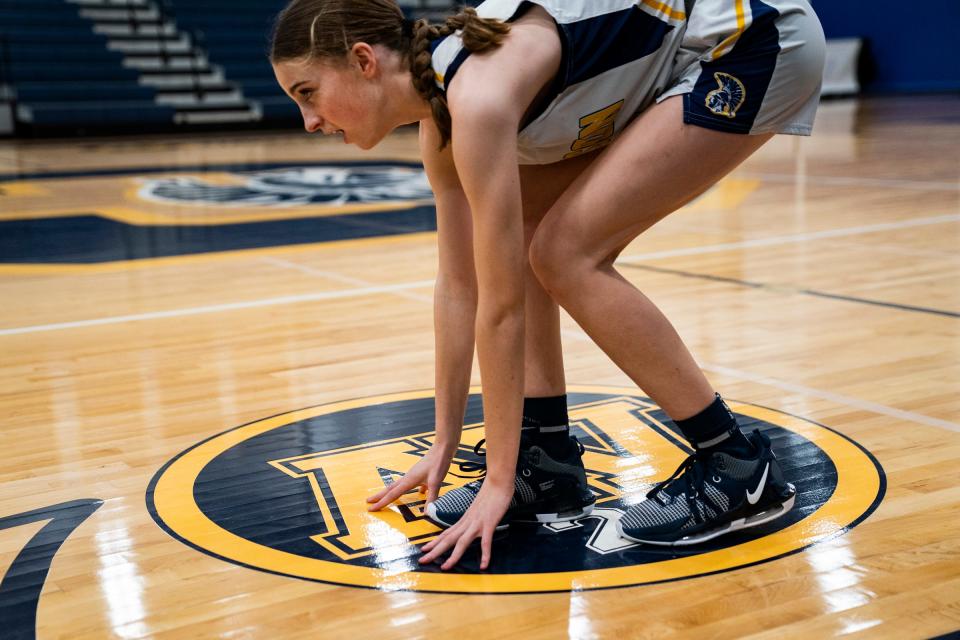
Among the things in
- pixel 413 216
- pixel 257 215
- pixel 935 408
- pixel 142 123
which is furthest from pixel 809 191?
pixel 142 123

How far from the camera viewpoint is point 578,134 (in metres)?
1.63

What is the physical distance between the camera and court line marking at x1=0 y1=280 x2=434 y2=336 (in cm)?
332

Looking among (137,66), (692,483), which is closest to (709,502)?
(692,483)

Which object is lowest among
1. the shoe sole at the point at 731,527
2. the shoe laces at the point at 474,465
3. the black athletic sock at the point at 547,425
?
the shoe laces at the point at 474,465

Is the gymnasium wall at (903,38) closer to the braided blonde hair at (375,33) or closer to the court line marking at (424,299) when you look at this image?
the court line marking at (424,299)

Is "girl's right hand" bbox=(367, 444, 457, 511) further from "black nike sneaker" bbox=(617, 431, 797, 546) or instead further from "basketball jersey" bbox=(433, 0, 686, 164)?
"basketball jersey" bbox=(433, 0, 686, 164)

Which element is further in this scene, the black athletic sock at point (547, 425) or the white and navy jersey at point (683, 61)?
the black athletic sock at point (547, 425)

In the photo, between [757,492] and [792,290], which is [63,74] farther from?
[757,492]

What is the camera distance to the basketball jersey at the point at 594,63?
1566 mm

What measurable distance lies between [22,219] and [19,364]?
312cm

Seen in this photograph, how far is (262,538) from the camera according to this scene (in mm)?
1715

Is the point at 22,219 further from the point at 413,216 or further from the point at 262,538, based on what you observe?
the point at 262,538

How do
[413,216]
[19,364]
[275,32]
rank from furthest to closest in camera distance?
[413,216], [19,364], [275,32]

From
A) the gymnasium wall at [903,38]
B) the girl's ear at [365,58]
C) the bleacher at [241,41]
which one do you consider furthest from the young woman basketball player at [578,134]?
the gymnasium wall at [903,38]
